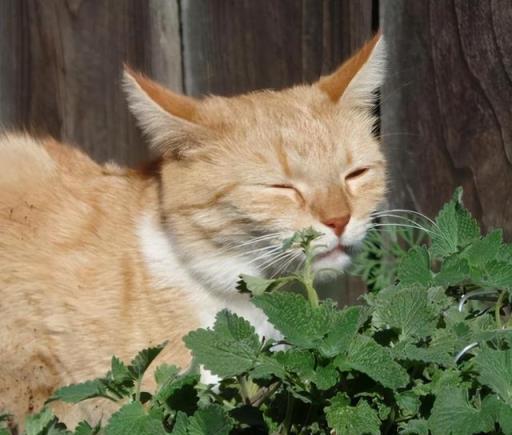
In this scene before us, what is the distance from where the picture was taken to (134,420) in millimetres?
1327

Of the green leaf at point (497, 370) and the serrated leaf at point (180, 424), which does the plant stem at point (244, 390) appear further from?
the green leaf at point (497, 370)

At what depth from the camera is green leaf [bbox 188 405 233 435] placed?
1.25m

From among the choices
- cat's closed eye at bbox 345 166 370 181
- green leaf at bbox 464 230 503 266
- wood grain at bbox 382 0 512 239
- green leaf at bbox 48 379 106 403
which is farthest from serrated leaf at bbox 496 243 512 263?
wood grain at bbox 382 0 512 239

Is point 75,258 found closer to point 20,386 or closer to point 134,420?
point 20,386

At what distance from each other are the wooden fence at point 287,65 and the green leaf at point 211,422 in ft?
7.54

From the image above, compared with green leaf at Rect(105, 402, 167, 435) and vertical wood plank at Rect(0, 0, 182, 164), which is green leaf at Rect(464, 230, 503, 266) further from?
vertical wood plank at Rect(0, 0, 182, 164)

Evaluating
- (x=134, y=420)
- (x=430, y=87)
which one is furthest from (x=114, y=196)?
(x=134, y=420)

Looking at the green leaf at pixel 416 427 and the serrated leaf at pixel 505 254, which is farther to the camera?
the serrated leaf at pixel 505 254

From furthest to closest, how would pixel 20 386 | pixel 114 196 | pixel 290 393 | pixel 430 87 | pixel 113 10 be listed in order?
pixel 113 10, pixel 430 87, pixel 114 196, pixel 20 386, pixel 290 393

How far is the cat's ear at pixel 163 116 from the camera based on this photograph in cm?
250

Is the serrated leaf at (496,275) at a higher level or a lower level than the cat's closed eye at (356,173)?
higher

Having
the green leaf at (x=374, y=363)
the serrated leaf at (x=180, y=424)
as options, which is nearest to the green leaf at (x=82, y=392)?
the serrated leaf at (x=180, y=424)

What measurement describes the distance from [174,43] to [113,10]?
27cm

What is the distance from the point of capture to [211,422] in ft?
4.12
